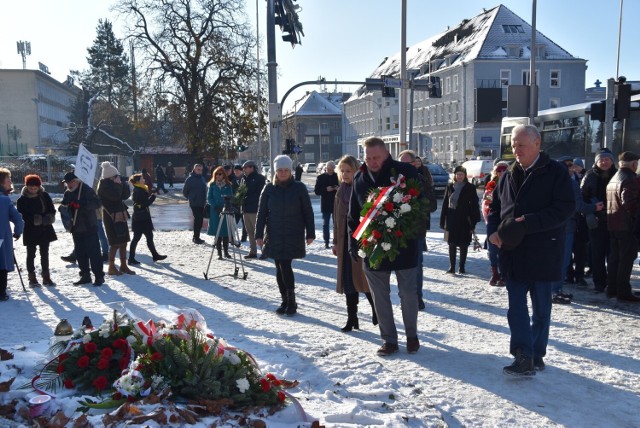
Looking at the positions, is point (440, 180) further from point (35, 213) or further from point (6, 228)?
point (6, 228)

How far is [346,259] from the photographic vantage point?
704 cm

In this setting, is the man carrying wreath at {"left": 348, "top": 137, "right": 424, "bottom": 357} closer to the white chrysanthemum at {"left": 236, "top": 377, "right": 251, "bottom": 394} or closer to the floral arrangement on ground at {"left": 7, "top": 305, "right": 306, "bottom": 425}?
the floral arrangement on ground at {"left": 7, "top": 305, "right": 306, "bottom": 425}

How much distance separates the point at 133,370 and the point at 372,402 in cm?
176

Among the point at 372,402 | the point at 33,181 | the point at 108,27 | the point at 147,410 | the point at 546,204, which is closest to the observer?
the point at 147,410

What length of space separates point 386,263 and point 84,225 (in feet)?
19.4

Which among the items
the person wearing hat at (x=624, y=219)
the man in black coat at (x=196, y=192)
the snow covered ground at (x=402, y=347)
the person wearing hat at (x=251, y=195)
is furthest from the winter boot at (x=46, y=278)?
the person wearing hat at (x=624, y=219)

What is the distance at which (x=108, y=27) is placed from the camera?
77.5 metres

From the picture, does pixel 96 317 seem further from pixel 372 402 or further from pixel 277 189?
pixel 372 402

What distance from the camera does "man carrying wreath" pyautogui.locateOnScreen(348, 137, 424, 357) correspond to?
19.7 ft

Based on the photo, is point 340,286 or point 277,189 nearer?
point 340,286

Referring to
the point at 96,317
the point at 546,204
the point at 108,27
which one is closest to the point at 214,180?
the point at 96,317

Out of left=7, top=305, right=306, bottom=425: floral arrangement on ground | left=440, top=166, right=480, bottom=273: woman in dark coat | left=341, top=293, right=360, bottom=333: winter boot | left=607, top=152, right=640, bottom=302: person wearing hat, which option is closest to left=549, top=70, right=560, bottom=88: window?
left=440, top=166, right=480, bottom=273: woman in dark coat

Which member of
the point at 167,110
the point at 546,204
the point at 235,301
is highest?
the point at 167,110

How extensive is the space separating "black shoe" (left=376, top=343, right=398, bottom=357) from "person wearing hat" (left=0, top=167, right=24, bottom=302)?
5.83 m
